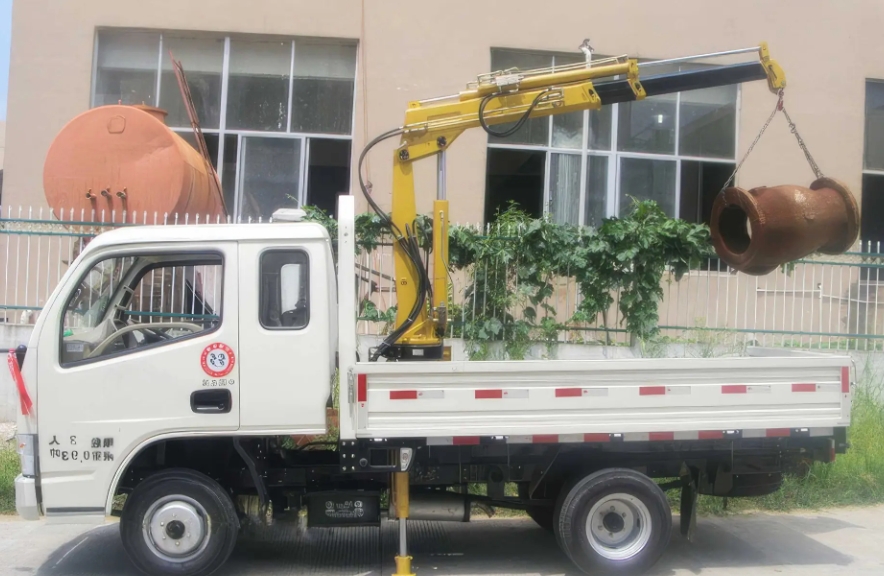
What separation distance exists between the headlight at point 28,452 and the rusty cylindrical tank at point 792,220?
5345mm

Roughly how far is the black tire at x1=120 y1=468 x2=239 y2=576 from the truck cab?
0.20 metres

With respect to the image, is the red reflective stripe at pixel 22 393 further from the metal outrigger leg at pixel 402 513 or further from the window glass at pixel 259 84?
the window glass at pixel 259 84

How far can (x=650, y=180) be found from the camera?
1306cm

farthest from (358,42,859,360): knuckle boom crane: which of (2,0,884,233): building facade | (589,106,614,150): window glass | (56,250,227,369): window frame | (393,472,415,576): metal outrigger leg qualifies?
(589,106,614,150): window glass

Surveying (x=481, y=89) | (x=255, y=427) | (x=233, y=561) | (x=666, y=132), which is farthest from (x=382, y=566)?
(x=666, y=132)

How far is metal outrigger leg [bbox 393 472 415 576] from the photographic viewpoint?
5539 mm

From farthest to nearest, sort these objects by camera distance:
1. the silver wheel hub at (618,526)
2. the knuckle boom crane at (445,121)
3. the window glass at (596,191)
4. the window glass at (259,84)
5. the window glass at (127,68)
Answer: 1. the window glass at (596,191)
2. the window glass at (259,84)
3. the window glass at (127,68)
4. the knuckle boom crane at (445,121)
5. the silver wheel hub at (618,526)

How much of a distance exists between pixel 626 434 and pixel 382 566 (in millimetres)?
1998


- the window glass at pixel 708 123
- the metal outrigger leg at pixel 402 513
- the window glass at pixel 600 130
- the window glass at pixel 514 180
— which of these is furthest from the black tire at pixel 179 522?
the window glass at pixel 708 123

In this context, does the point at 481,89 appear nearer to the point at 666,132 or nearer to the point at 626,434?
the point at 626,434

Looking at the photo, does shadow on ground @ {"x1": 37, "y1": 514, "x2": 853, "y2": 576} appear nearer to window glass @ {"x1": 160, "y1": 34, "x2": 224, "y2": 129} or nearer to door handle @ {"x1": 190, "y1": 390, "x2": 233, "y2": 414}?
door handle @ {"x1": 190, "y1": 390, "x2": 233, "y2": 414}

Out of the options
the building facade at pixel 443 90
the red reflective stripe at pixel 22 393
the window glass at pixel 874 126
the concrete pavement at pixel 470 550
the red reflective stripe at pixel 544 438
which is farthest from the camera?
the window glass at pixel 874 126

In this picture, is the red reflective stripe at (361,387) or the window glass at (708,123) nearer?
the red reflective stripe at (361,387)

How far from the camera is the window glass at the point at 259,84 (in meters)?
12.6
